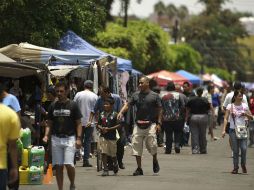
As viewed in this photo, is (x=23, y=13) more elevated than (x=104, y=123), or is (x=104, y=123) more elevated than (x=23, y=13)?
(x=23, y=13)

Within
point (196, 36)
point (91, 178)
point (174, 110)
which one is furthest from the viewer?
point (196, 36)

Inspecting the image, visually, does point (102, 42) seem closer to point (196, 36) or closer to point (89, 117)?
point (89, 117)

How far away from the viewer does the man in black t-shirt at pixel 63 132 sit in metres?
13.6

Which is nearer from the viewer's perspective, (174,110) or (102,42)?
(174,110)

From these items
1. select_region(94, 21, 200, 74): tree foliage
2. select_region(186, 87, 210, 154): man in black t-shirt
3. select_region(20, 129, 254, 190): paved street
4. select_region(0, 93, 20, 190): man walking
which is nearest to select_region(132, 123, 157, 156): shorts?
A: select_region(20, 129, 254, 190): paved street

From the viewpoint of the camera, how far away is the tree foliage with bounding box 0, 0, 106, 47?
24.0 meters

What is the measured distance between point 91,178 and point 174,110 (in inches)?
284

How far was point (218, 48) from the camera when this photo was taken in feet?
365

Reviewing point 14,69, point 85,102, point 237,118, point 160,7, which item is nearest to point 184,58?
point 85,102

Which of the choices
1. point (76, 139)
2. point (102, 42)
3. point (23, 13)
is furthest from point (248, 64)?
point (76, 139)

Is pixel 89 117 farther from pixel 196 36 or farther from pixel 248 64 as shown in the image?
pixel 248 64

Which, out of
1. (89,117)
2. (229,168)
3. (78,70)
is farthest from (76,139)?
(78,70)

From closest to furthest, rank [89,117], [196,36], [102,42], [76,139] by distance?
[76,139], [89,117], [102,42], [196,36]

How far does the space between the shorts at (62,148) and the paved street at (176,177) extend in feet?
4.54
